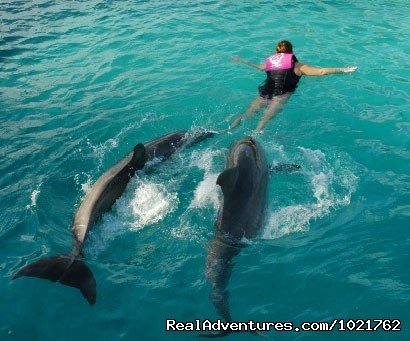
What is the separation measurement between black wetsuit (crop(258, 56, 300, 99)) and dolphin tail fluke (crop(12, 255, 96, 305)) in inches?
345

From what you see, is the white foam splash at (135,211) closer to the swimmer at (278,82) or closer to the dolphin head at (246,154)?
the dolphin head at (246,154)

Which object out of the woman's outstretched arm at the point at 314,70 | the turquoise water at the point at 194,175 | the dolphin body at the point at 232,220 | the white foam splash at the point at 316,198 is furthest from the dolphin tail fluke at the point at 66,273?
the woman's outstretched arm at the point at 314,70

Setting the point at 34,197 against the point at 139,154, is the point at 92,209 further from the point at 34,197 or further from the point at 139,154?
the point at 34,197

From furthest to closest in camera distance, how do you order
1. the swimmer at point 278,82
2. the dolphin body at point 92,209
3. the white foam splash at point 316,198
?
the swimmer at point 278,82
the white foam splash at point 316,198
the dolphin body at point 92,209

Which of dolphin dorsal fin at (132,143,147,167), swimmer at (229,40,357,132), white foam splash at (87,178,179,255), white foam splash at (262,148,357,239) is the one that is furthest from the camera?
swimmer at (229,40,357,132)

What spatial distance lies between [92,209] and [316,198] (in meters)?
5.00

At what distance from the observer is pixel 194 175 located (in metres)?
10.7

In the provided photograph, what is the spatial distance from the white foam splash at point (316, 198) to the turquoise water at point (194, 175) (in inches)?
1.8

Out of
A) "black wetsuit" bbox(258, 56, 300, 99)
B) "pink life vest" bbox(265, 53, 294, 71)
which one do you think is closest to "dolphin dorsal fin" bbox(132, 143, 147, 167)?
"black wetsuit" bbox(258, 56, 300, 99)

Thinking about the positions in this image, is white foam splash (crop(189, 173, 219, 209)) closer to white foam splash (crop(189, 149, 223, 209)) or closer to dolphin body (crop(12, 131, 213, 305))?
white foam splash (crop(189, 149, 223, 209))

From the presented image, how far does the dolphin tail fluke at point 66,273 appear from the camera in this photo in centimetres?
692

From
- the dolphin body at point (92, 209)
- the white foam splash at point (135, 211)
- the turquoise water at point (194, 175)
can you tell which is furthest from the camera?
the white foam splash at point (135, 211)

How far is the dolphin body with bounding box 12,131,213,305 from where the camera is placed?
7.04 metres

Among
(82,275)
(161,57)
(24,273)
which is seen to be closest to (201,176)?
(82,275)
